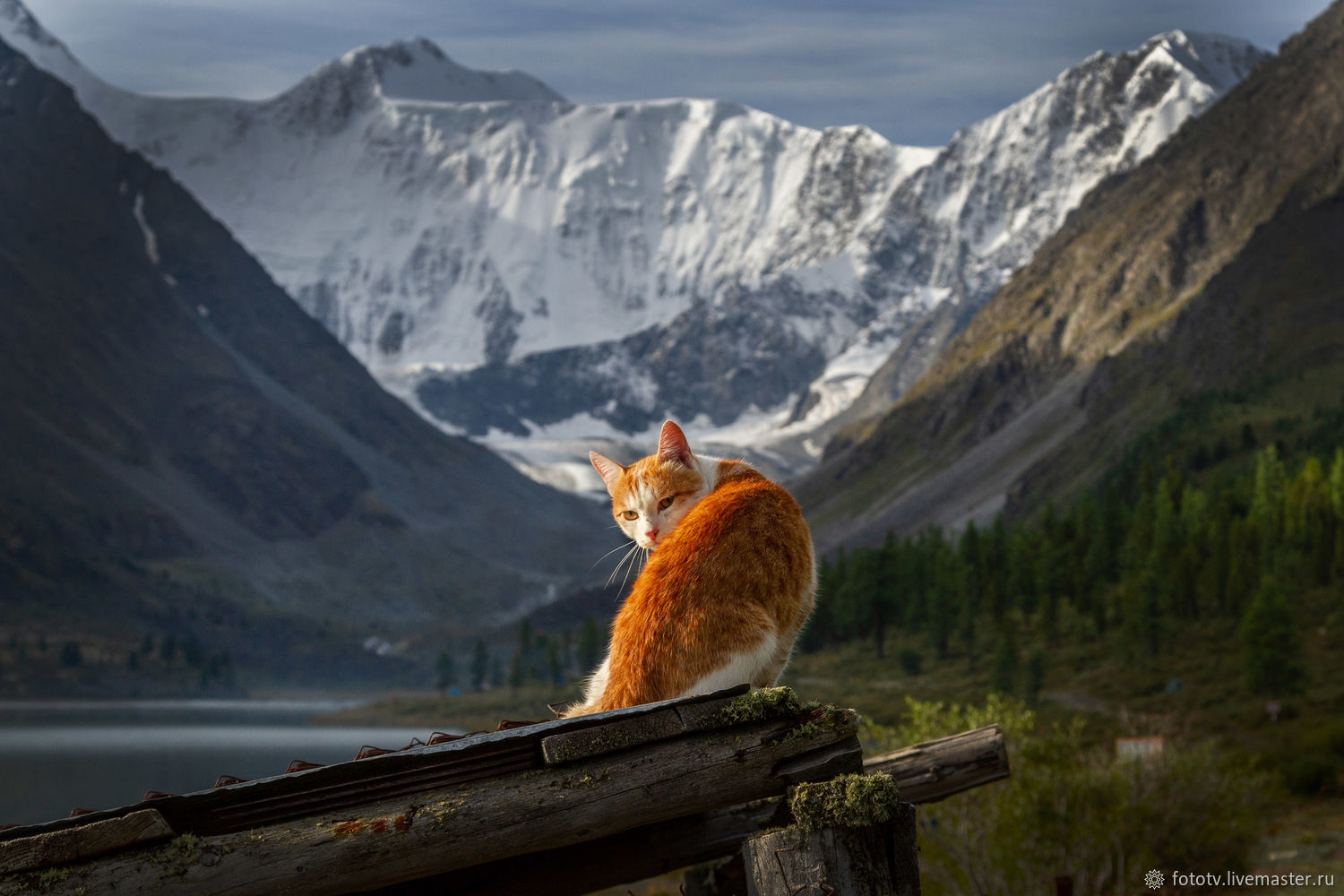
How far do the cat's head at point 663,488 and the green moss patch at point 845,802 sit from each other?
2.24 metres

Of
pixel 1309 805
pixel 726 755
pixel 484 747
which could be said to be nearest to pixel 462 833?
pixel 484 747

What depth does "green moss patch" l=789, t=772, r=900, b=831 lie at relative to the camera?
19.2 ft

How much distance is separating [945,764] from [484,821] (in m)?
7.70

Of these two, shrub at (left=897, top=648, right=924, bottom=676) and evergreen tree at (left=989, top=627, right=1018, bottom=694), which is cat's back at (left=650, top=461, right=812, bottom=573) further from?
shrub at (left=897, top=648, right=924, bottom=676)

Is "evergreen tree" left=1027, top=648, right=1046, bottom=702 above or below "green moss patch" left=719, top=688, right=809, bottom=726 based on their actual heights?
below

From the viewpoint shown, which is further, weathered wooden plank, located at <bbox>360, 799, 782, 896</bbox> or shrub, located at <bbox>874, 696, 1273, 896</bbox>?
shrub, located at <bbox>874, 696, 1273, 896</bbox>

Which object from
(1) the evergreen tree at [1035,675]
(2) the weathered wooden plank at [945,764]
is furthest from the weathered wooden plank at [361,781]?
(1) the evergreen tree at [1035,675]

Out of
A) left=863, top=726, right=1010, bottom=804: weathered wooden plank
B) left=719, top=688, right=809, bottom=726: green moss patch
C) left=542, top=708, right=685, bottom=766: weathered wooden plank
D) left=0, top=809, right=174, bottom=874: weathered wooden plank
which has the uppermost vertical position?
left=719, top=688, right=809, bottom=726: green moss patch

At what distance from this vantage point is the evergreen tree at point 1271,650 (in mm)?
133750

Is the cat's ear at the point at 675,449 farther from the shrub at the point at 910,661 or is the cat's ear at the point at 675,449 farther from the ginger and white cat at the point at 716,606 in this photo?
the shrub at the point at 910,661

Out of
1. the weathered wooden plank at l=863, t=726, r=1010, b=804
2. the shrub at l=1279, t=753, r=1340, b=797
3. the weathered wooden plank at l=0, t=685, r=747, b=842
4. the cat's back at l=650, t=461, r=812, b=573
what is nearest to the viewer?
the weathered wooden plank at l=0, t=685, r=747, b=842

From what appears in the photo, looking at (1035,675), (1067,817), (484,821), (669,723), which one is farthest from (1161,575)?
(484,821)

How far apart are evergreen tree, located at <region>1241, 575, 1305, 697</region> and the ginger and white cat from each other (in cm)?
14273

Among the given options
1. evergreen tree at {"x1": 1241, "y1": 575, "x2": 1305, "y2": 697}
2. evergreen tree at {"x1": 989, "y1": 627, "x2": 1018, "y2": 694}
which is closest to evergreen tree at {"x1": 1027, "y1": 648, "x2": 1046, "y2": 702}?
evergreen tree at {"x1": 989, "y1": 627, "x2": 1018, "y2": 694}
